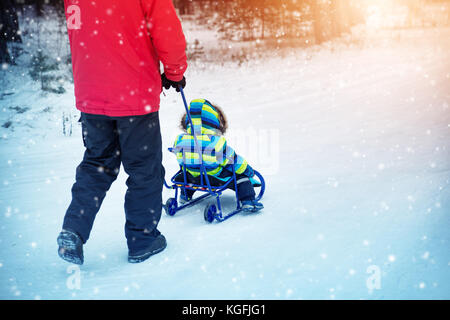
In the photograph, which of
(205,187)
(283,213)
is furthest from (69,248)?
(283,213)

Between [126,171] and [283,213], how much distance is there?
146cm

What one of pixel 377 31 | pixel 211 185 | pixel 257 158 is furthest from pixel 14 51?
pixel 377 31

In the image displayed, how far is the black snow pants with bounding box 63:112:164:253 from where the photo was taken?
267 cm

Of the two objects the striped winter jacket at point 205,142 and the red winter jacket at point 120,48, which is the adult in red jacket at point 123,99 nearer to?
the red winter jacket at point 120,48

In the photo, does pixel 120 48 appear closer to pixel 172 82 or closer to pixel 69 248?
pixel 172 82

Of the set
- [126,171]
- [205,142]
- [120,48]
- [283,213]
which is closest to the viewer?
[120,48]

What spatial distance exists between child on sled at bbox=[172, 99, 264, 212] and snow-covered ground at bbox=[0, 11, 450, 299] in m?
0.26

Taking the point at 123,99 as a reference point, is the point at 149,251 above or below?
below

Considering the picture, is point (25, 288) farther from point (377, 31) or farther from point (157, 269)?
point (377, 31)

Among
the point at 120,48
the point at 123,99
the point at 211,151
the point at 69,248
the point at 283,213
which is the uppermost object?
the point at 120,48

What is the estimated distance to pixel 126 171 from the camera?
2785 millimetres

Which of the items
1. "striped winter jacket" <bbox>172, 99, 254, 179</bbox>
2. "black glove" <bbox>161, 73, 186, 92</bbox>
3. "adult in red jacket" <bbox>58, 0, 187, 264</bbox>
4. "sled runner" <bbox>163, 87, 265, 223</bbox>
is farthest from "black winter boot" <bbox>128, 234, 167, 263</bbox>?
"black glove" <bbox>161, 73, 186, 92</bbox>

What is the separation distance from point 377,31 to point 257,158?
16370 mm

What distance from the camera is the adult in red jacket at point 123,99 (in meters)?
2.49
